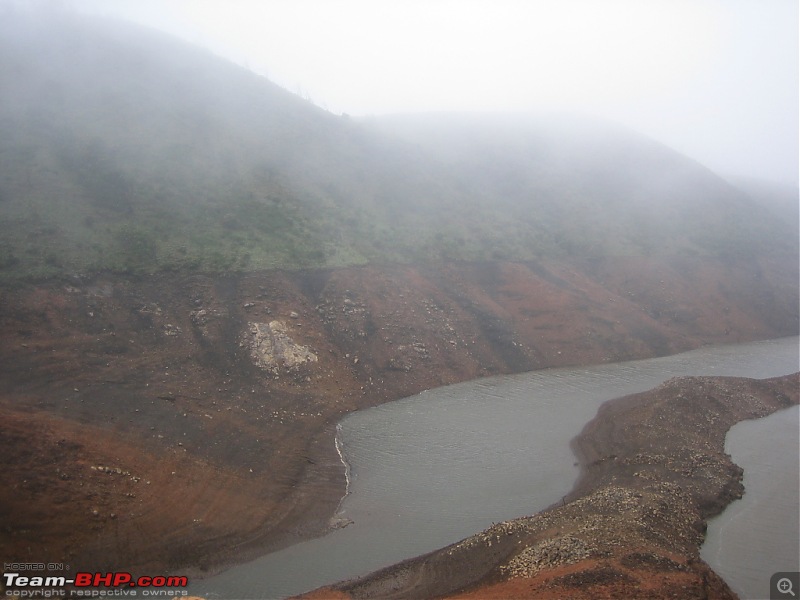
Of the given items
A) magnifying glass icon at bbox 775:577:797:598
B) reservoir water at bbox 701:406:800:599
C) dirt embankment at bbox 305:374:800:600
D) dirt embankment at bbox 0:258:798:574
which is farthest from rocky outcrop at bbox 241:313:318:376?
magnifying glass icon at bbox 775:577:797:598

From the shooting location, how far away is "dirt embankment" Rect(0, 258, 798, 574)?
18.3 metres

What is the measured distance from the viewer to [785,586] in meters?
15.9

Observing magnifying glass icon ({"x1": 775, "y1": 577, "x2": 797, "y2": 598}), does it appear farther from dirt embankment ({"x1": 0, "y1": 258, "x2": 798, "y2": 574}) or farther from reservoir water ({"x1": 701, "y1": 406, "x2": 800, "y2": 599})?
dirt embankment ({"x1": 0, "y1": 258, "x2": 798, "y2": 574})

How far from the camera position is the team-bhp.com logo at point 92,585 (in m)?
14.7

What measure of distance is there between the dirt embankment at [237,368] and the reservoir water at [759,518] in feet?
46.2

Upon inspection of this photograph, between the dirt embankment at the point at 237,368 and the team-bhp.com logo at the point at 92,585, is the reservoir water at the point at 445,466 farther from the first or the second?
the dirt embankment at the point at 237,368

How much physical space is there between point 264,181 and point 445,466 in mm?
36390

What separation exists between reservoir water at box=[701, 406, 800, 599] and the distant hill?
94.6 feet

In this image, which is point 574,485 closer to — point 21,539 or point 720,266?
point 21,539

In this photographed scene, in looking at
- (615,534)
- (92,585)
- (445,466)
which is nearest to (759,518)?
(615,534)

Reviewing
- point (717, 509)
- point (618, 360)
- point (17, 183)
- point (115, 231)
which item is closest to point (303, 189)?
point (115, 231)

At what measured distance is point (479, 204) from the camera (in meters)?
60.2

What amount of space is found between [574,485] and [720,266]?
157 feet

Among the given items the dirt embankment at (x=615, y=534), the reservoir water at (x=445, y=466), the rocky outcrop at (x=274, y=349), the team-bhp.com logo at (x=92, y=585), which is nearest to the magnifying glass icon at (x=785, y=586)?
the dirt embankment at (x=615, y=534)
